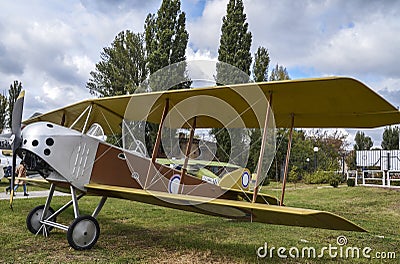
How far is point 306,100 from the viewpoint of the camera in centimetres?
520

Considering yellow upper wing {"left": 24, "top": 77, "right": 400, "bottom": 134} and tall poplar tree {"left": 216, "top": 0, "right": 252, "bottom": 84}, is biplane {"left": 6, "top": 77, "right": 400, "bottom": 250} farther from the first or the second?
tall poplar tree {"left": 216, "top": 0, "right": 252, "bottom": 84}

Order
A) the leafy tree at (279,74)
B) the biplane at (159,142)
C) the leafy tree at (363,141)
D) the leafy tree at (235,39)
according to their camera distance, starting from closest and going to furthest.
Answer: the biplane at (159,142) < the leafy tree at (235,39) < the leafy tree at (279,74) < the leafy tree at (363,141)

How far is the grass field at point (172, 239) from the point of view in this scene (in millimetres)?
5078

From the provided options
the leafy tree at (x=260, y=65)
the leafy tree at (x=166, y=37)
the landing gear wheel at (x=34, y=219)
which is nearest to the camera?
the landing gear wheel at (x=34, y=219)

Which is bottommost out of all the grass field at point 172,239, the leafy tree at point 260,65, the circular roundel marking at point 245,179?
the grass field at point 172,239

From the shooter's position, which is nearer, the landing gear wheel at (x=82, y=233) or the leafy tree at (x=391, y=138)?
the landing gear wheel at (x=82, y=233)

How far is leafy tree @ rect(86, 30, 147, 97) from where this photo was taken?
2584 centimetres

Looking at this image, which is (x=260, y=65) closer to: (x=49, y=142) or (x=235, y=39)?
(x=235, y=39)

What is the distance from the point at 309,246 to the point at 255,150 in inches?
616

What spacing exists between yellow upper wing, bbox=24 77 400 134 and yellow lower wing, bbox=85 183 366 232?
5.31ft

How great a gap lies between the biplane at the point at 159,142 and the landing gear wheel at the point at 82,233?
1 centimetres

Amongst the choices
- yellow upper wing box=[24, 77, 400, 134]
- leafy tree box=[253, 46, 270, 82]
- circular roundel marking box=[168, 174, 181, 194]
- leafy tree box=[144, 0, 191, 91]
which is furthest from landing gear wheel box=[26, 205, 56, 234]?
leafy tree box=[253, 46, 270, 82]

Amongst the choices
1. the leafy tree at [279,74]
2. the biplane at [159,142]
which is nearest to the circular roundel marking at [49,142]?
the biplane at [159,142]

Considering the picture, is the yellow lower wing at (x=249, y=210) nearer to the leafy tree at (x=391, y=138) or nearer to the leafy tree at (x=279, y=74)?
the leafy tree at (x=279, y=74)
